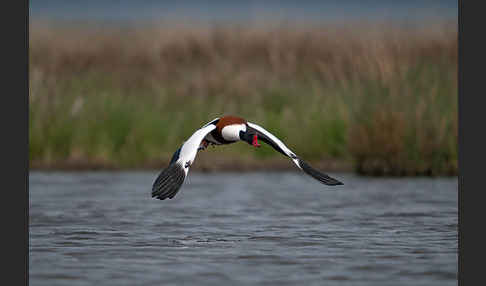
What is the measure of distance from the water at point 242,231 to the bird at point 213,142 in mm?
723

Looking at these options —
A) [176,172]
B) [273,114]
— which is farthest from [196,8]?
[176,172]

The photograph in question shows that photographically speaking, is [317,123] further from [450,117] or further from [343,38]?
[343,38]

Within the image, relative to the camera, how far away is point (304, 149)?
57.9 feet

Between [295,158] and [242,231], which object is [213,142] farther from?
[242,231]

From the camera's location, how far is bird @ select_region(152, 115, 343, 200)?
9.93 meters

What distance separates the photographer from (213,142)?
1147cm

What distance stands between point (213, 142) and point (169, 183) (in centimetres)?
159

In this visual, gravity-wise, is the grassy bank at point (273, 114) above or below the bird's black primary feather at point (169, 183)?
above

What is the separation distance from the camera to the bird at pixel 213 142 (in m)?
9.93

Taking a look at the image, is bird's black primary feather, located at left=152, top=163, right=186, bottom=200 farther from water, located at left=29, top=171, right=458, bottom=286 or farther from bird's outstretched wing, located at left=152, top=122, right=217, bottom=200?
water, located at left=29, top=171, right=458, bottom=286

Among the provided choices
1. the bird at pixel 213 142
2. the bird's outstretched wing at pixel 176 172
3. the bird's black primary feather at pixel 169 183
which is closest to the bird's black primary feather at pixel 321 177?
the bird at pixel 213 142

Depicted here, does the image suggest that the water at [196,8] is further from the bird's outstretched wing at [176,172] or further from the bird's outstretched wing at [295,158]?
the bird's outstretched wing at [176,172]

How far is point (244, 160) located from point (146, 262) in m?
7.70

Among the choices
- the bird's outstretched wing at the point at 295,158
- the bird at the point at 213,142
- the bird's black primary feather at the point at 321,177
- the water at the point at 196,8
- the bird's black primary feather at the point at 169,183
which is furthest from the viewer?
the water at the point at 196,8
